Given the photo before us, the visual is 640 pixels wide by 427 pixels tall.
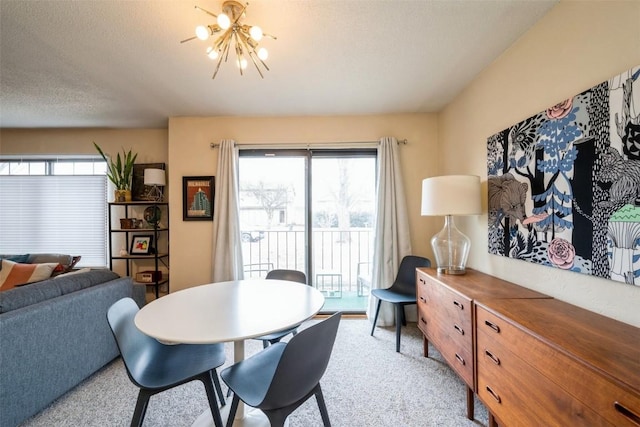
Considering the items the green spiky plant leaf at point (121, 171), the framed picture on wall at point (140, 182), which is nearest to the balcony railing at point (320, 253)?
the framed picture on wall at point (140, 182)

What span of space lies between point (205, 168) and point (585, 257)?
343 cm

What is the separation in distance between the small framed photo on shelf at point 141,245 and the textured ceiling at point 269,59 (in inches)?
62.4

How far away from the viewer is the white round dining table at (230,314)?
1123 mm

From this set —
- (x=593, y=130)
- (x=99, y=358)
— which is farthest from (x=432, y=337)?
(x=99, y=358)

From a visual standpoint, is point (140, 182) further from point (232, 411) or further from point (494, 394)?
point (494, 394)

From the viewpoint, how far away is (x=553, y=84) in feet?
4.77

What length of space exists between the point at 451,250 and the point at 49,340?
9.95 ft

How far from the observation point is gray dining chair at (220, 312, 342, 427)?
3.39 feet

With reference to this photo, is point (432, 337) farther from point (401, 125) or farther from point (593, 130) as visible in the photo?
point (401, 125)

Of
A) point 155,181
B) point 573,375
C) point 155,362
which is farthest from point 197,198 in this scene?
point 573,375

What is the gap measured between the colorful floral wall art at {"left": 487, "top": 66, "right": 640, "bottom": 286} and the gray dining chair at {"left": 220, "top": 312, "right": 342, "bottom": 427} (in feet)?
4.25

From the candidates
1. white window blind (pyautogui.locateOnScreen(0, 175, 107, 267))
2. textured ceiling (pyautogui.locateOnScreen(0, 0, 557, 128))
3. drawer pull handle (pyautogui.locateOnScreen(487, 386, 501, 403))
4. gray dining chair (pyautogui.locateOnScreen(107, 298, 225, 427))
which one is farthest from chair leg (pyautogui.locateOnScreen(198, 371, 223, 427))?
white window blind (pyautogui.locateOnScreen(0, 175, 107, 267))

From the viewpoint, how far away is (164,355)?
1440 mm

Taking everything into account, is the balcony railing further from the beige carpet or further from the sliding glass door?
the beige carpet
